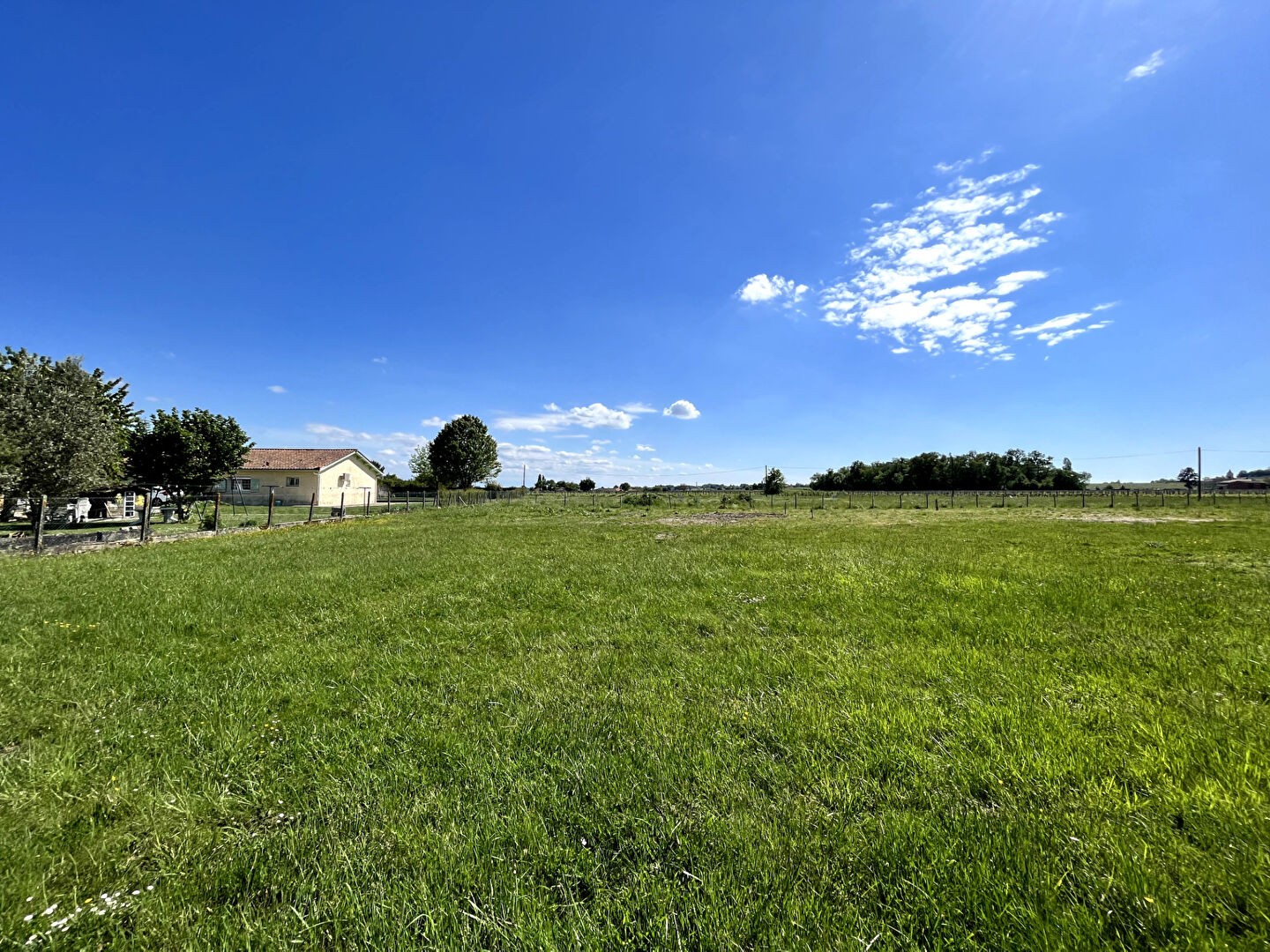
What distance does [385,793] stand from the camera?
9.13 feet

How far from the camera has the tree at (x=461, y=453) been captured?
66.4 m

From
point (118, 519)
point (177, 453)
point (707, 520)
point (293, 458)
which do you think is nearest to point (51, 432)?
point (177, 453)

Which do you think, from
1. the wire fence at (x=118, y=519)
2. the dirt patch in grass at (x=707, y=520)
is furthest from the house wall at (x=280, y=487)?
the dirt patch in grass at (x=707, y=520)

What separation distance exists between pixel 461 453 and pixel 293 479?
24.4 metres

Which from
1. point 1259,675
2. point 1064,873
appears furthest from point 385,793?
point 1259,675

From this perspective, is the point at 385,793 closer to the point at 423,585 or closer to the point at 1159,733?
the point at 1159,733

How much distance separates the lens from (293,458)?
1779 inches

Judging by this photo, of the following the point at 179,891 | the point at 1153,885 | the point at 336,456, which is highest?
the point at 336,456

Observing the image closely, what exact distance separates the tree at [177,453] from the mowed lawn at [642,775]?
20.8 metres

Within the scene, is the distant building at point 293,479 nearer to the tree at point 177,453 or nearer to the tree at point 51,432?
the tree at point 177,453

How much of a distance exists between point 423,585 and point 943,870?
8.29 m

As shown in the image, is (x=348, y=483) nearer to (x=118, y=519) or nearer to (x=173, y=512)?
(x=173, y=512)

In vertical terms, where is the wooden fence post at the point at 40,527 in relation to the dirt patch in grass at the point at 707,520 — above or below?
above

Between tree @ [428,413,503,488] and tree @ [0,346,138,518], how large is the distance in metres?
48.7
